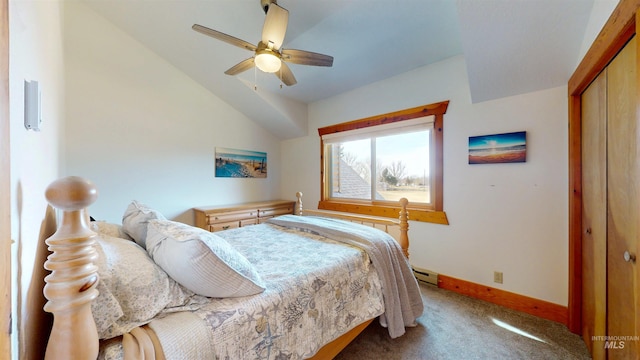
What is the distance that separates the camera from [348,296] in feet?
4.72

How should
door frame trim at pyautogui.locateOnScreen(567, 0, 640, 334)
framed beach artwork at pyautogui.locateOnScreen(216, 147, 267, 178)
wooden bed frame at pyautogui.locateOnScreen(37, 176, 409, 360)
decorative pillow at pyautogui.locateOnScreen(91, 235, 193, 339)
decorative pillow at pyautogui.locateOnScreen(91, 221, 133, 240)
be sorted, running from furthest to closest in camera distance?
framed beach artwork at pyautogui.locateOnScreen(216, 147, 267, 178) < door frame trim at pyautogui.locateOnScreen(567, 0, 640, 334) < decorative pillow at pyautogui.locateOnScreen(91, 221, 133, 240) < decorative pillow at pyautogui.locateOnScreen(91, 235, 193, 339) < wooden bed frame at pyautogui.locateOnScreen(37, 176, 409, 360)

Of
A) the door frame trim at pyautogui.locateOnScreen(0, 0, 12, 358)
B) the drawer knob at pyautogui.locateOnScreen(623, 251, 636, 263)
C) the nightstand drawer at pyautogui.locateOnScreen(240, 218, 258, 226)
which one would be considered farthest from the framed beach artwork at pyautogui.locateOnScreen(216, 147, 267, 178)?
the drawer knob at pyautogui.locateOnScreen(623, 251, 636, 263)

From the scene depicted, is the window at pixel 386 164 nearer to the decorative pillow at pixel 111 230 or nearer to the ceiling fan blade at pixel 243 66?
the ceiling fan blade at pixel 243 66

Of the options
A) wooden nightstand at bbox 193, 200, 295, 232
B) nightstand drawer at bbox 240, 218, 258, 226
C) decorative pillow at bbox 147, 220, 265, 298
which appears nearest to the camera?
decorative pillow at bbox 147, 220, 265, 298

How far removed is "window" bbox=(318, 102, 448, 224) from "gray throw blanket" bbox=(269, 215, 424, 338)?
1.14 meters

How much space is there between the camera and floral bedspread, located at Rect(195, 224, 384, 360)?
3.14ft

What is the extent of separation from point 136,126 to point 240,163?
145 centimetres

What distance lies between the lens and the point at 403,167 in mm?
3070

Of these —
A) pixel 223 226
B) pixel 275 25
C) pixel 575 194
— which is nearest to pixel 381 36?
pixel 275 25

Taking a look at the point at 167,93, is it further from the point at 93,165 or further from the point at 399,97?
the point at 399,97

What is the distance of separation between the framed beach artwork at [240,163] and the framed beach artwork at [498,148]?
3.19 m

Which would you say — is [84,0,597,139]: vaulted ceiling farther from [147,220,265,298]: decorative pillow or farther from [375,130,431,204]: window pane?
[147,220,265,298]: decorative pillow

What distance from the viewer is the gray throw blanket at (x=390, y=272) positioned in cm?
162

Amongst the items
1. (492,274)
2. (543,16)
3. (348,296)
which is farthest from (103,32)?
(492,274)
